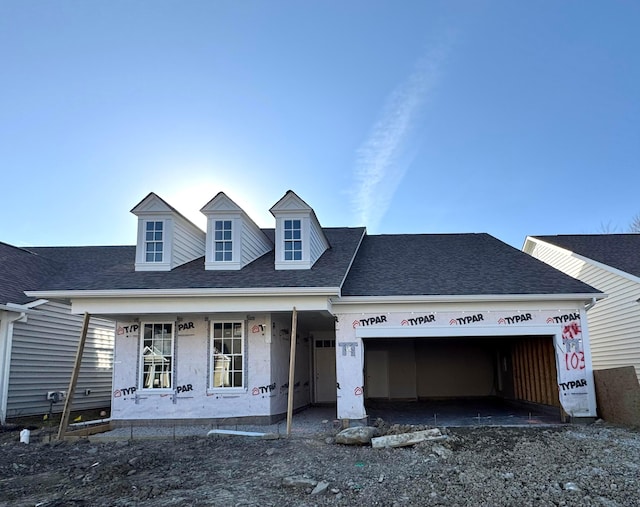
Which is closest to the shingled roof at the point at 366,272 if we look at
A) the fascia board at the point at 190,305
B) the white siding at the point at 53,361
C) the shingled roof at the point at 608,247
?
the fascia board at the point at 190,305

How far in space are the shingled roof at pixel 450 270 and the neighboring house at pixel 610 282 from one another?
2.42 m

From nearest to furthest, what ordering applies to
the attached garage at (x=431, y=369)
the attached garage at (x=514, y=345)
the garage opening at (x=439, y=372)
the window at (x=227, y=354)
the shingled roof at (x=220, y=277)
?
the shingled roof at (x=220, y=277) < the attached garage at (x=514, y=345) < the window at (x=227, y=354) < the garage opening at (x=439, y=372) < the attached garage at (x=431, y=369)

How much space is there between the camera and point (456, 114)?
14125 mm

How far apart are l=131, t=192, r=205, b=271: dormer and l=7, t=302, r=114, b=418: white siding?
367 cm

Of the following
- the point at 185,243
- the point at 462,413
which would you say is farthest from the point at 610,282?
the point at 185,243

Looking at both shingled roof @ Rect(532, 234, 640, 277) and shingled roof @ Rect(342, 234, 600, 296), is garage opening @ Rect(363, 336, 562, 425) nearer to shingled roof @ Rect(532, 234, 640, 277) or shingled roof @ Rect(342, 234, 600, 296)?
shingled roof @ Rect(342, 234, 600, 296)

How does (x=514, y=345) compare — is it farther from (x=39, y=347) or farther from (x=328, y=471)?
(x=39, y=347)

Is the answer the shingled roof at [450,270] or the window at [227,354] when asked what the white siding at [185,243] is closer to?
the window at [227,354]

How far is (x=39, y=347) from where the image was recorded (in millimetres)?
13094

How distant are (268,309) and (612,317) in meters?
10.3

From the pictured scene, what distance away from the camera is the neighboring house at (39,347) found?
1208 centimetres

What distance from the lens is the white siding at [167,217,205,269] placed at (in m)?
12.1

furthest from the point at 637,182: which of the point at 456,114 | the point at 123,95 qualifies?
the point at 123,95

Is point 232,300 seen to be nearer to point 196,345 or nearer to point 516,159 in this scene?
point 196,345
